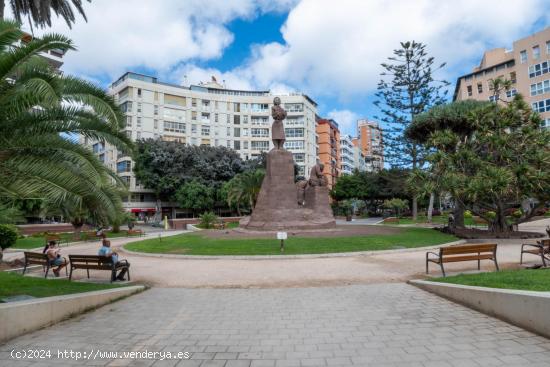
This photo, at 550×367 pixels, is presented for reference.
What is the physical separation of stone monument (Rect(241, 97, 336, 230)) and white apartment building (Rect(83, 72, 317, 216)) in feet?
121

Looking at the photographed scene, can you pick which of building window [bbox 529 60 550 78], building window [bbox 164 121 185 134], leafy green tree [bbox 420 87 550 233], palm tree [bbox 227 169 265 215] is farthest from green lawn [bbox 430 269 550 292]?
building window [bbox 164 121 185 134]

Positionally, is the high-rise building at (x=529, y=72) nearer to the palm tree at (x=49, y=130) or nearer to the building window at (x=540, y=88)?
the building window at (x=540, y=88)

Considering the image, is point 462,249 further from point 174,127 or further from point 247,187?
point 174,127

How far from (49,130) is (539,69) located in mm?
58328

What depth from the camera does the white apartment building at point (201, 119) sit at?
55.5m

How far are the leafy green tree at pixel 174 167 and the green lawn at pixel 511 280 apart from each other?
4208 centimetres

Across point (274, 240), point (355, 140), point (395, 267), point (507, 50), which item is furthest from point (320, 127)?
point (395, 267)

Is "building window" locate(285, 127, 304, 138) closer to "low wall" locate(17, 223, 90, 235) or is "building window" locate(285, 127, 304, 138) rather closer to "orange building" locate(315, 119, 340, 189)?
"orange building" locate(315, 119, 340, 189)

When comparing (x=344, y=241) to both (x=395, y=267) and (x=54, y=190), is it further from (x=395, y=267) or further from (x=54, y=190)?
(x=54, y=190)

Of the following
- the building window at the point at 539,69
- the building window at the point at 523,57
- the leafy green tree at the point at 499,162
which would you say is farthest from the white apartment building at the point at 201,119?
the leafy green tree at the point at 499,162

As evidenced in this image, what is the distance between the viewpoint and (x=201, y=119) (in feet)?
204

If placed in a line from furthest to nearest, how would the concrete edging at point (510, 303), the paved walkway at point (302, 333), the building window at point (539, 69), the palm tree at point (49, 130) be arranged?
the building window at point (539, 69) < the palm tree at point (49, 130) < the concrete edging at point (510, 303) < the paved walkway at point (302, 333)

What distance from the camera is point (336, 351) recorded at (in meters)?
4.25

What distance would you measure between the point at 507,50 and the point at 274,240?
200ft
